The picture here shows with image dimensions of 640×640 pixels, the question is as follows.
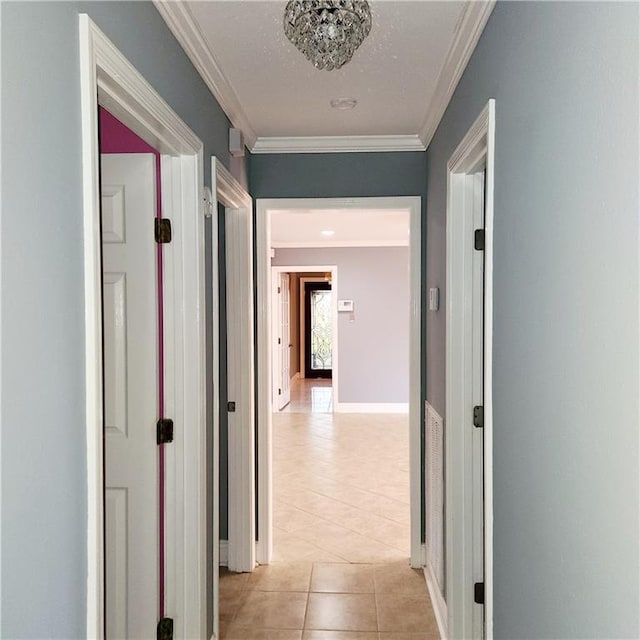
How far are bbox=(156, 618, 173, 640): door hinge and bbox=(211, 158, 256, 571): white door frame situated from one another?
1087 mm

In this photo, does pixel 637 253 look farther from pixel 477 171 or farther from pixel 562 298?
pixel 477 171

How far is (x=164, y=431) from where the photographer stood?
2.21 m

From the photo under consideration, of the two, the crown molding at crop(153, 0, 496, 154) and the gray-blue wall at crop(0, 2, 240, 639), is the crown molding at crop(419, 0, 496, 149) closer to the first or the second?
the crown molding at crop(153, 0, 496, 154)

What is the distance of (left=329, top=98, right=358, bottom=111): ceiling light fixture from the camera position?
2719mm

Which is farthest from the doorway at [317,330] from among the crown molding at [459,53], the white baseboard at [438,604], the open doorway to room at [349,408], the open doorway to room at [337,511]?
the crown molding at [459,53]

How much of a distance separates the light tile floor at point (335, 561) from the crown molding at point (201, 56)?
7.92ft

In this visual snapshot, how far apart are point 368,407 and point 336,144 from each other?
527 cm

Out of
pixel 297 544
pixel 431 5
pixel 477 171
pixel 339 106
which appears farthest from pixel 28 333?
pixel 297 544

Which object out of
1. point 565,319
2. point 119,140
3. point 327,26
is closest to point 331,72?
point 119,140

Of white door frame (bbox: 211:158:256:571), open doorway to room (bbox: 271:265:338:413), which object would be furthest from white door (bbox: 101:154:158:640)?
open doorway to room (bbox: 271:265:338:413)

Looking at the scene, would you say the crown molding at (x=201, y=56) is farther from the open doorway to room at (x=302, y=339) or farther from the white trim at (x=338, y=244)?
the open doorway to room at (x=302, y=339)

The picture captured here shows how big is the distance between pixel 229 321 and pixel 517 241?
6.90ft

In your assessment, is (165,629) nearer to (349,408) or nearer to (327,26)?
(327,26)

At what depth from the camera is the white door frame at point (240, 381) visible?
3270 mm
